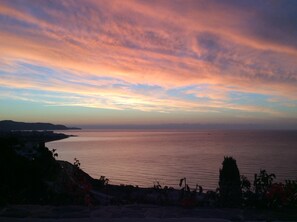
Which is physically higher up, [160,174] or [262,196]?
[262,196]

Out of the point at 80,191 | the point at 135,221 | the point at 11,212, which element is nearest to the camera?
the point at 135,221

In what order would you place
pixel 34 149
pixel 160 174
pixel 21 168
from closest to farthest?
pixel 21 168
pixel 34 149
pixel 160 174

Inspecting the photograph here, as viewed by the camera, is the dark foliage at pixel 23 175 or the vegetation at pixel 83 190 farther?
the dark foliage at pixel 23 175

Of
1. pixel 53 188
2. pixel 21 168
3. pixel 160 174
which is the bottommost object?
pixel 160 174

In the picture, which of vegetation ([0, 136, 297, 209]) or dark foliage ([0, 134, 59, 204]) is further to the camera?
dark foliage ([0, 134, 59, 204])

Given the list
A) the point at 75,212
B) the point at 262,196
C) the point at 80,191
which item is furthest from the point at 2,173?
the point at 262,196

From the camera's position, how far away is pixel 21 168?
24.8 feet

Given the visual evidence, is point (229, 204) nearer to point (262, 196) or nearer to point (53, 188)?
point (262, 196)

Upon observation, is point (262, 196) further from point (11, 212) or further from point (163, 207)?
point (11, 212)

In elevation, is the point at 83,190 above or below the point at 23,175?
below

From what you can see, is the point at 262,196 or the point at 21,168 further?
the point at 21,168

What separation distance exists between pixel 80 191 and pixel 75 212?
1517 millimetres

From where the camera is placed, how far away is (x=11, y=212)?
530 cm

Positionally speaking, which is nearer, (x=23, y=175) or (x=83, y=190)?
(x=83, y=190)
